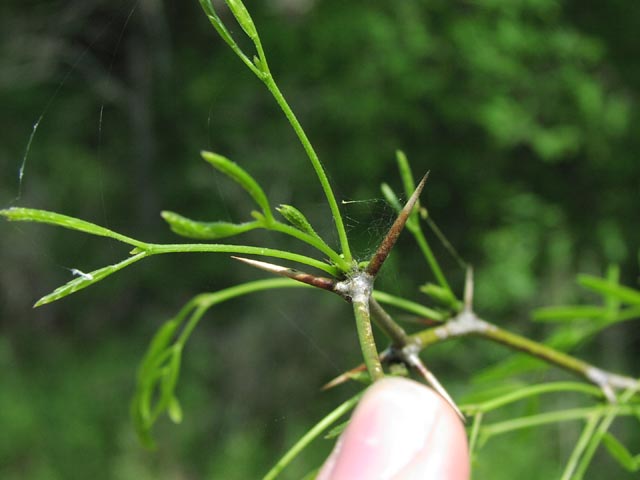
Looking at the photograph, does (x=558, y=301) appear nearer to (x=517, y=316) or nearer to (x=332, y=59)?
(x=517, y=316)

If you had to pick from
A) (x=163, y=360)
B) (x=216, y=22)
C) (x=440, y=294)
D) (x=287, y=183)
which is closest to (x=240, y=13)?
(x=216, y=22)

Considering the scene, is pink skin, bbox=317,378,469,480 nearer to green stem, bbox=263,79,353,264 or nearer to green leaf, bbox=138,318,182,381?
green stem, bbox=263,79,353,264

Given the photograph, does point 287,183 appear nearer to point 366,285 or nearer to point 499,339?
point 499,339

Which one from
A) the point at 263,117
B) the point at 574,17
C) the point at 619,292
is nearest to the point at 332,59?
the point at 263,117

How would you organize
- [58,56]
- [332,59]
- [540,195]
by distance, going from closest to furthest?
[540,195], [332,59], [58,56]

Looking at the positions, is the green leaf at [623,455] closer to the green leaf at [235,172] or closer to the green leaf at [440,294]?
the green leaf at [440,294]

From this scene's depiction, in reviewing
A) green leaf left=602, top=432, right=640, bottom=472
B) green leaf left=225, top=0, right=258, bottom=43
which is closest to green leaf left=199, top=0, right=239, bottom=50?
green leaf left=225, top=0, right=258, bottom=43
